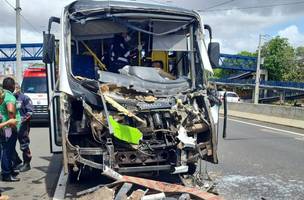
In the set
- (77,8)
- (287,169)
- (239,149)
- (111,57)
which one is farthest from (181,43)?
(239,149)

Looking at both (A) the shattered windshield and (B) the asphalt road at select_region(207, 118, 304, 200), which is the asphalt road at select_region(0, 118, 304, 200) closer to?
(B) the asphalt road at select_region(207, 118, 304, 200)

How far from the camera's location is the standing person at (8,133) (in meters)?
7.05

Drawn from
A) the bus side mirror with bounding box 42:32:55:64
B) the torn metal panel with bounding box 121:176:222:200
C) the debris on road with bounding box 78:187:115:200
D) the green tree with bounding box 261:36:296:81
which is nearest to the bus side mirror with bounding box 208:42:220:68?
the torn metal panel with bounding box 121:176:222:200

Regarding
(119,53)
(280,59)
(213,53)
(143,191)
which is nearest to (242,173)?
(213,53)

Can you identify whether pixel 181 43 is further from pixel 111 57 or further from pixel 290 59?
pixel 290 59

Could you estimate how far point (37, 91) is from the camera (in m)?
17.4

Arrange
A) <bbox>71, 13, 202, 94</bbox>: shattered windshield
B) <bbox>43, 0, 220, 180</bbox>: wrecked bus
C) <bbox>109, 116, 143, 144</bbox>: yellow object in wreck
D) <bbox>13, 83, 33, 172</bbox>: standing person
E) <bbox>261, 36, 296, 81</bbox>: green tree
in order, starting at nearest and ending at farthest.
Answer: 1. <bbox>109, 116, 143, 144</bbox>: yellow object in wreck
2. <bbox>43, 0, 220, 180</bbox>: wrecked bus
3. <bbox>71, 13, 202, 94</bbox>: shattered windshield
4. <bbox>13, 83, 33, 172</bbox>: standing person
5. <bbox>261, 36, 296, 81</bbox>: green tree

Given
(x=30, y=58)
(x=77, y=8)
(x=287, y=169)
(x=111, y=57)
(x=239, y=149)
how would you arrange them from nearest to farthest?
(x=77, y=8), (x=111, y=57), (x=287, y=169), (x=239, y=149), (x=30, y=58)

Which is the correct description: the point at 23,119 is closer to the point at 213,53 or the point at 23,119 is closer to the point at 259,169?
the point at 213,53

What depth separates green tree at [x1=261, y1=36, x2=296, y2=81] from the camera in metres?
74.2

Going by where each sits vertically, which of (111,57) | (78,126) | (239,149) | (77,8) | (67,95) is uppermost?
(77,8)

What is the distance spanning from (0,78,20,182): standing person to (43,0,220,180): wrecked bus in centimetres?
66

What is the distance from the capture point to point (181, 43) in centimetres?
768

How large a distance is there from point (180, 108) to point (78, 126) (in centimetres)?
152
